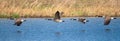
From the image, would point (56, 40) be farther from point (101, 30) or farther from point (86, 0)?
point (86, 0)

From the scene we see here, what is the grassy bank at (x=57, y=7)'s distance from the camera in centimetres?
4503

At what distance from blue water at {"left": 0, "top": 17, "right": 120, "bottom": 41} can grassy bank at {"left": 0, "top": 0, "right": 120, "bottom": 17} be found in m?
1.70

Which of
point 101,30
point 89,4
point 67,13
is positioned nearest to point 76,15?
point 67,13

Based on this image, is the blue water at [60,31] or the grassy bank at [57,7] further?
the grassy bank at [57,7]

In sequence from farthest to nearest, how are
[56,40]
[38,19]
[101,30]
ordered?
[38,19]
[101,30]
[56,40]

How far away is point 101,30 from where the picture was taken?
35656 millimetres

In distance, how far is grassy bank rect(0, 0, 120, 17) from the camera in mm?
45031

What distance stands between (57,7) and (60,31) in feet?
39.0

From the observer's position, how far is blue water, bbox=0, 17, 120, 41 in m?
31.7

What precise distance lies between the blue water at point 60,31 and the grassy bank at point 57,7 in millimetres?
1700

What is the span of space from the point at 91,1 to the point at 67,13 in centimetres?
640

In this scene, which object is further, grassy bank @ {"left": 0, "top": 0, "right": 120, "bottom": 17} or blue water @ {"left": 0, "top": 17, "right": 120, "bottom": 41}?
grassy bank @ {"left": 0, "top": 0, "right": 120, "bottom": 17}

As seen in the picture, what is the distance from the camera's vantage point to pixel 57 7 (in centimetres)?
4747

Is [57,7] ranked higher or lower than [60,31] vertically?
higher
